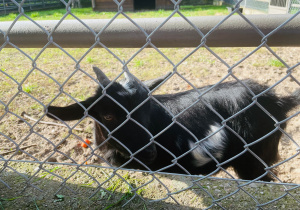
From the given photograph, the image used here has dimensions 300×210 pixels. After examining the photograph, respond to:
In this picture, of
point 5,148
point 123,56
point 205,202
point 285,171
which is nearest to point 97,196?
point 205,202

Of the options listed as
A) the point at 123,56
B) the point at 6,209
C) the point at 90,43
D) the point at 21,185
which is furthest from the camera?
the point at 123,56

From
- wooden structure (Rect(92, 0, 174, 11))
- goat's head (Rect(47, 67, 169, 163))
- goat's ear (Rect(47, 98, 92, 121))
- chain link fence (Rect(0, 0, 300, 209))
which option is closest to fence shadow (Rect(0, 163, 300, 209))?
chain link fence (Rect(0, 0, 300, 209))

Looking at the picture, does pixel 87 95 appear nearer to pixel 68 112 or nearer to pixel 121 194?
pixel 68 112

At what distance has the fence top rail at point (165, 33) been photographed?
4.57 feet

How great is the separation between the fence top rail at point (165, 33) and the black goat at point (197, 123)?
0.98 m

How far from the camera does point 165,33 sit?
1.48 meters

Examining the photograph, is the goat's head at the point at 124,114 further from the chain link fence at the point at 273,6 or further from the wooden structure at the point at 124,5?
the wooden structure at the point at 124,5

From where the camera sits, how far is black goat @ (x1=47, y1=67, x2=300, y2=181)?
2.61 m

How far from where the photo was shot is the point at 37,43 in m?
1.70

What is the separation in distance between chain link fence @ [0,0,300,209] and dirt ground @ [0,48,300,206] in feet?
0.05

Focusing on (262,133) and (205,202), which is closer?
(205,202)

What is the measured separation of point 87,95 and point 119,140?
226 centimetres

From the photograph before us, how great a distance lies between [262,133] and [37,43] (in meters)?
2.28

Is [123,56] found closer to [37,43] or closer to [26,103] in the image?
[26,103]
